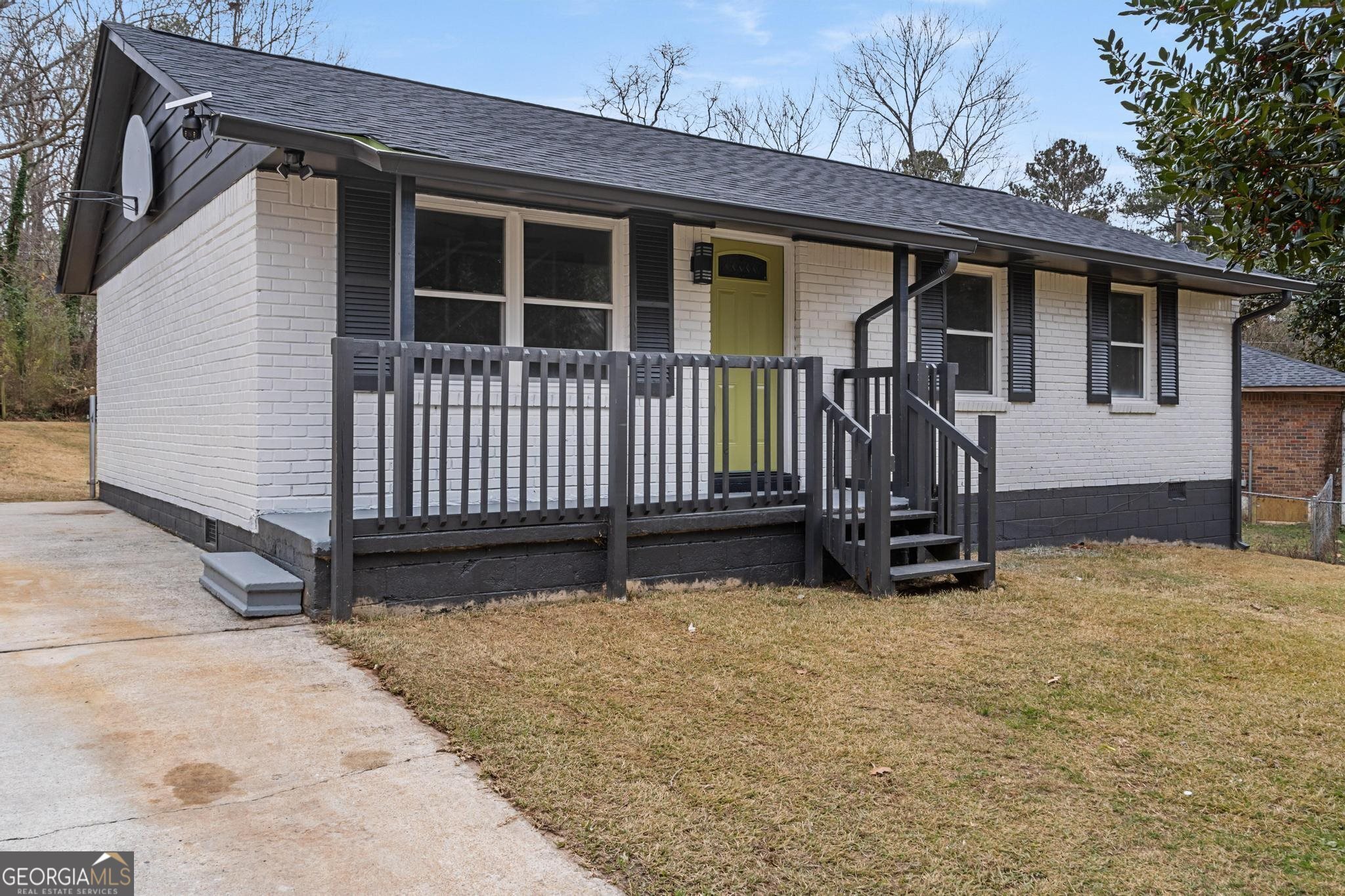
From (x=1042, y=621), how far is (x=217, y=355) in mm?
5777

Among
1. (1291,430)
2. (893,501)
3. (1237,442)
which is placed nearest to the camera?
(893,501)

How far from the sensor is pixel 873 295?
339 inches

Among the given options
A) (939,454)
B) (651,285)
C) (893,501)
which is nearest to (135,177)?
(651,285)

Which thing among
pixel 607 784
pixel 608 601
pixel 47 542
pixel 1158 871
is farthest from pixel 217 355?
pixel 1158 871

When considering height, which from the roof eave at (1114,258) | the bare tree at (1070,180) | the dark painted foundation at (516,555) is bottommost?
the dark painted foundation at (516,555)

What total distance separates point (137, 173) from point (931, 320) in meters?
7.48

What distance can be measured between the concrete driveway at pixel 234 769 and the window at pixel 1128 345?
8978 millimetres

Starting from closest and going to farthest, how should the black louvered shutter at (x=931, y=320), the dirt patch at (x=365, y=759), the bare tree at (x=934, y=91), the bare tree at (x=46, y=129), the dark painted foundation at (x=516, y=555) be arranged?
the dirt patch at (x=365, y=759) < the dark painted foundation at (x=516, y=555) < the black louvered shutter at (x=931, y=320) < the bare tree at (x=46, y=129) < the bare tree at (x=934, y=91)

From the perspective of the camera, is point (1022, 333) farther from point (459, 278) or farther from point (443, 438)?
point (443, 438)

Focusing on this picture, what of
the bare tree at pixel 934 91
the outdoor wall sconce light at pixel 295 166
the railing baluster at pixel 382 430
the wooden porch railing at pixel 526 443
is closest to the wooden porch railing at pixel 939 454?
the wooden porch railing at pixel 526 443

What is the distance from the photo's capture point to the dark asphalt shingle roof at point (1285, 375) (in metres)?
17.3

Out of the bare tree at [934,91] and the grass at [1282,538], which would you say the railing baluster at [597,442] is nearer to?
the grass at [1282,538]

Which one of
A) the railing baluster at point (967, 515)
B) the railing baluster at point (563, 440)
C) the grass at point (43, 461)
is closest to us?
the railing baluster at point (563, 440)

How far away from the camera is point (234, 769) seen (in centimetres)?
307
